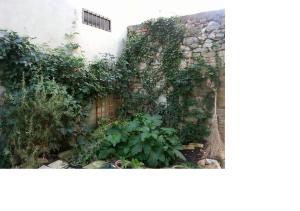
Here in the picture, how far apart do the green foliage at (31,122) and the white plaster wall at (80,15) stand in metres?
0.66

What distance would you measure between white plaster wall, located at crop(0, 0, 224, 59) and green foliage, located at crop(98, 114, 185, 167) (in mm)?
1322

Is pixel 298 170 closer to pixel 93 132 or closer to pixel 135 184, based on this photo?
pixel 135 184

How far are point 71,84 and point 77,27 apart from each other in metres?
0.77

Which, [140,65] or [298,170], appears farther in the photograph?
[140,65]

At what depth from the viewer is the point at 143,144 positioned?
269 cm

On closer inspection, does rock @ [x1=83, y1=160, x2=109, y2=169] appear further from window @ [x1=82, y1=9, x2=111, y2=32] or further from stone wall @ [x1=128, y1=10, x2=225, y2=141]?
window @ [x1=82, y1=9, x2=111, y2=32]

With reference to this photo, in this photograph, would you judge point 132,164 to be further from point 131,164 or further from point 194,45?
point 194,45

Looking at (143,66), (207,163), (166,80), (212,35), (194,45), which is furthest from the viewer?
(143,66)

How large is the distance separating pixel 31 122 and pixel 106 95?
1.33m

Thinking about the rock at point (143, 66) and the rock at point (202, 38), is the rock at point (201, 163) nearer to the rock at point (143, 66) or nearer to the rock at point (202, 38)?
the rock at point (202, 38)

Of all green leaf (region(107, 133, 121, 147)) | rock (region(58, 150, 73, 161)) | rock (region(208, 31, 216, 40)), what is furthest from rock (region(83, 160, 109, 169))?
rock (region(208, 31, 216, 40))

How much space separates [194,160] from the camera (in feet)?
9.78

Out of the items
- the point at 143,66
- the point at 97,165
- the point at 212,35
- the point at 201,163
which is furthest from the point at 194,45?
the point at 97,165

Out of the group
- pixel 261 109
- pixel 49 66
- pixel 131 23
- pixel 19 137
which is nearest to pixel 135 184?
pixel 261 109
